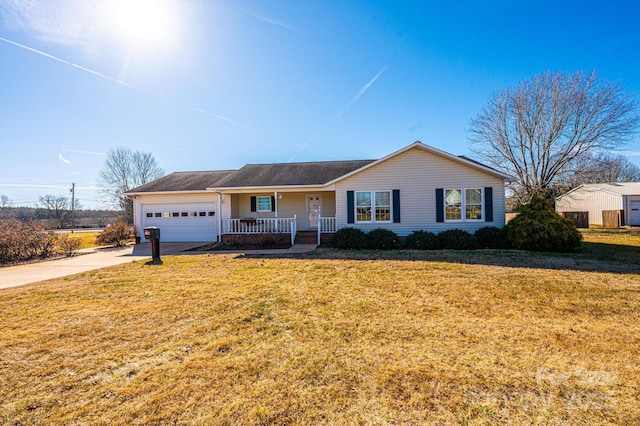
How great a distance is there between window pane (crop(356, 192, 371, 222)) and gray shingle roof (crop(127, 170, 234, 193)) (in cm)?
833

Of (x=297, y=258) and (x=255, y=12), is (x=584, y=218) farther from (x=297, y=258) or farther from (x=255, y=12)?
(x=255, y=12)

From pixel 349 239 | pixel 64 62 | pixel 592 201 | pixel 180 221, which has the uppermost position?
pixel 64 62

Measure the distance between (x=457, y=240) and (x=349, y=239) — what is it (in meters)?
4.55

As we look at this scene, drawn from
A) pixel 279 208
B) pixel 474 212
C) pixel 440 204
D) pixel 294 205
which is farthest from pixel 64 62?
pixel 474 212

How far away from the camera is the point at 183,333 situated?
3.99m

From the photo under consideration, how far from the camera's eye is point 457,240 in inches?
481

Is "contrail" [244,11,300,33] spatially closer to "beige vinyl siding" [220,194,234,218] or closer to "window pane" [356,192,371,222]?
"window pane" [356,192,371,222]

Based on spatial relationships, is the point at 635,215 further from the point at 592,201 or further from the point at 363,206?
the point at 363,206

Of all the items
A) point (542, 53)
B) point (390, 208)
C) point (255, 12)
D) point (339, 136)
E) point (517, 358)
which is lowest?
point (517, 358)

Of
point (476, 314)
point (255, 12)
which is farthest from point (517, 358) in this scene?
point (255, 12)

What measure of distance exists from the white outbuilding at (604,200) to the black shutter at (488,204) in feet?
58.0

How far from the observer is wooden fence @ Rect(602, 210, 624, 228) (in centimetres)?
2478

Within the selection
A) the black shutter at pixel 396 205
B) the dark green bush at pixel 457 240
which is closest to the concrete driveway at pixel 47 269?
the black shutter at pixel 396 205

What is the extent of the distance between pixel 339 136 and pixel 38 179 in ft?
225
